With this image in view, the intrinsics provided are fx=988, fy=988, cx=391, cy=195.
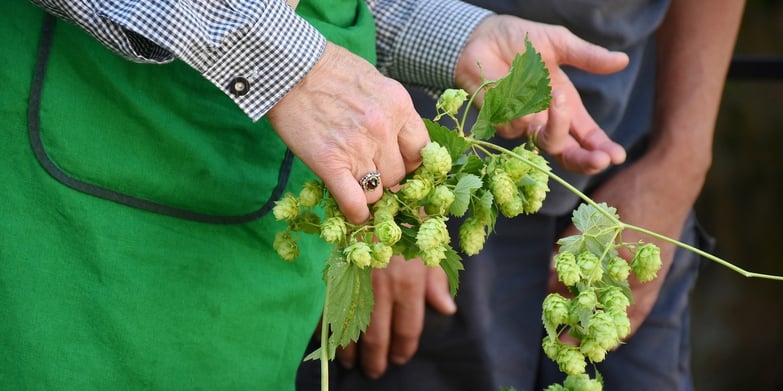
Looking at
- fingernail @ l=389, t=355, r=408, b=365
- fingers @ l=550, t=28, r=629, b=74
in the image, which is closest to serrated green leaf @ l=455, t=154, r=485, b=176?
fingers @ l=550, t=28, r=629, b=74

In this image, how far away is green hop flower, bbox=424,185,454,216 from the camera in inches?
32.4

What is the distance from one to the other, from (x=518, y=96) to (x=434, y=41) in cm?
31

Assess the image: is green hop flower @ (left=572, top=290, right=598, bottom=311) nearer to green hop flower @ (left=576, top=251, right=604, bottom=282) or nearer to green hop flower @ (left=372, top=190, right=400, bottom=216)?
green hop flower @ (left=576, top=251, right=604, bottom=282)

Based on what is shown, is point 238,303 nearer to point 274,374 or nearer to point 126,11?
point 274,374

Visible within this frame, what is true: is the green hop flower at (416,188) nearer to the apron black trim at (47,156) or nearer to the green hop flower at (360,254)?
the green hop flower at (360,254)

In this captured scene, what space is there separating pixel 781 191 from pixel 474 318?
6.08 feet

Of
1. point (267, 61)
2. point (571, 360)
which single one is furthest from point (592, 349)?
point (267, 61)

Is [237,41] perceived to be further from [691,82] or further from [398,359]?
[691,82]

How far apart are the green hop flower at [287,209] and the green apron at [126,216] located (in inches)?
5.1

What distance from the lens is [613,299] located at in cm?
79

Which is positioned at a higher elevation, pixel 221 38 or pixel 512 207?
pixel 221 38

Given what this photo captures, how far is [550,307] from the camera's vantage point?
797 millimetres

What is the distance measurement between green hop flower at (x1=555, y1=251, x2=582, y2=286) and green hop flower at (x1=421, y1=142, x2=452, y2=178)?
122 millimetres

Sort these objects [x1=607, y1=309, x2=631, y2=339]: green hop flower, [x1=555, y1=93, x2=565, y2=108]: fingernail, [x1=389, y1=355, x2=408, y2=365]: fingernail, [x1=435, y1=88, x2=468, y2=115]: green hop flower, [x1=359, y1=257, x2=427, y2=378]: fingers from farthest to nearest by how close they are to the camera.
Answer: [x1=389, y1=355, x2=408, y2=365]: fingernail → [x1=359, y1=257, x2=427, y2=378]: fingers → [x1=555, y1=93, x2=565, y2=108]: fingernail → [x1=435, y1=88, x2=468, y2=115]: green hop flower → [x1=607, y1=309, x2=631, y2=339]: green hop flower
